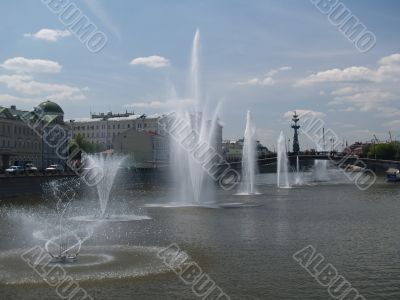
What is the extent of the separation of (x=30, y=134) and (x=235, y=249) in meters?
89.6

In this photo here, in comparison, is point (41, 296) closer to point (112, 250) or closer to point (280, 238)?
point (112, 250)

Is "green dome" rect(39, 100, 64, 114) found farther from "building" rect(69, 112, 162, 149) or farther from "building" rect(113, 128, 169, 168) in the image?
"building" rect(69, 112, 162, 149)

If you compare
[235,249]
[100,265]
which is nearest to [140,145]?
[235,249]

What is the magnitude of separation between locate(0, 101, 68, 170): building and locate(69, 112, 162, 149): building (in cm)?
3625

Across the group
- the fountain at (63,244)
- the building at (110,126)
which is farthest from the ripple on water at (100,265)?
the building at (110,126)

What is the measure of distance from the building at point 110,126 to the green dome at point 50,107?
1197 inches

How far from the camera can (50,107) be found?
4889 inches

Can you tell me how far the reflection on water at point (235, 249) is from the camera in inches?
682

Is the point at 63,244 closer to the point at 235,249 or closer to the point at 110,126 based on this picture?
the point at 235,249

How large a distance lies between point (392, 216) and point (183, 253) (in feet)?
65.4

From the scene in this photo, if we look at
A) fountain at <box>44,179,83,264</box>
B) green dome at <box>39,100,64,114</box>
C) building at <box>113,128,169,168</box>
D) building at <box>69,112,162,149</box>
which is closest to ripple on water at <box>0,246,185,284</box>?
fountain at <box>44,179,83,264</box>

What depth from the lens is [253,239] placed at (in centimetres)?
2667

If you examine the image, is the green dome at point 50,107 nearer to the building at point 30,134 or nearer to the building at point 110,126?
the building at point 30,134

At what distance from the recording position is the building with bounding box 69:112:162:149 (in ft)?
525
